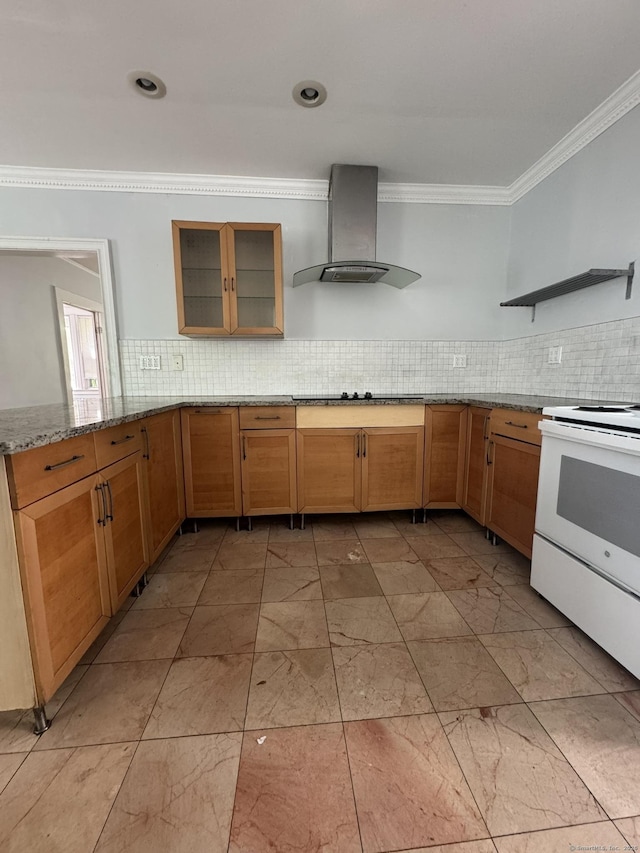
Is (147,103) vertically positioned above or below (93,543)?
above

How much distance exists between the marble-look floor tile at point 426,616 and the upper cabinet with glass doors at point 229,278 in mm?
1833

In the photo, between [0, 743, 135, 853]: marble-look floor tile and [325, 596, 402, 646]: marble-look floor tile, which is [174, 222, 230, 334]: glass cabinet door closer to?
[325, 596, 402, 646]: marble-look floor tile

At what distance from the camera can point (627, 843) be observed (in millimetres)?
804

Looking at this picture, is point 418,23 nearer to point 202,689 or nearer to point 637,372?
point 637,372

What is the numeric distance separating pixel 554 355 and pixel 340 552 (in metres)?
1.91

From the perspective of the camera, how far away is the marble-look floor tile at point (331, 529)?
2340 millimetres

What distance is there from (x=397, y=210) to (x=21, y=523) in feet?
9.90

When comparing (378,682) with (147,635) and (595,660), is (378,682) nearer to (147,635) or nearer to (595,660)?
(595,660)

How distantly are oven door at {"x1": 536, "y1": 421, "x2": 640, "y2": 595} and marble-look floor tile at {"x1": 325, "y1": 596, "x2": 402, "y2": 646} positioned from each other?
81cm

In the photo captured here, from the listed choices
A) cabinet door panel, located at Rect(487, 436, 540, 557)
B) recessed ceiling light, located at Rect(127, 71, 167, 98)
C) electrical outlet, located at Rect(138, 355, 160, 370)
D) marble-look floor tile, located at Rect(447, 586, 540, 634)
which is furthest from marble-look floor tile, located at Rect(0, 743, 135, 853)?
recessed ceiling light, located at Rect(127, 71, 167, 98)

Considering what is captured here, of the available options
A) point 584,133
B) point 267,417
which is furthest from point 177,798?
point 584,133

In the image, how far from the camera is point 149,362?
2.74 metres

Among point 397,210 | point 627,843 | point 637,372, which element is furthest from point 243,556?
point 397,210

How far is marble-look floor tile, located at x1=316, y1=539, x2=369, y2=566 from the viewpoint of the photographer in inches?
80.1
